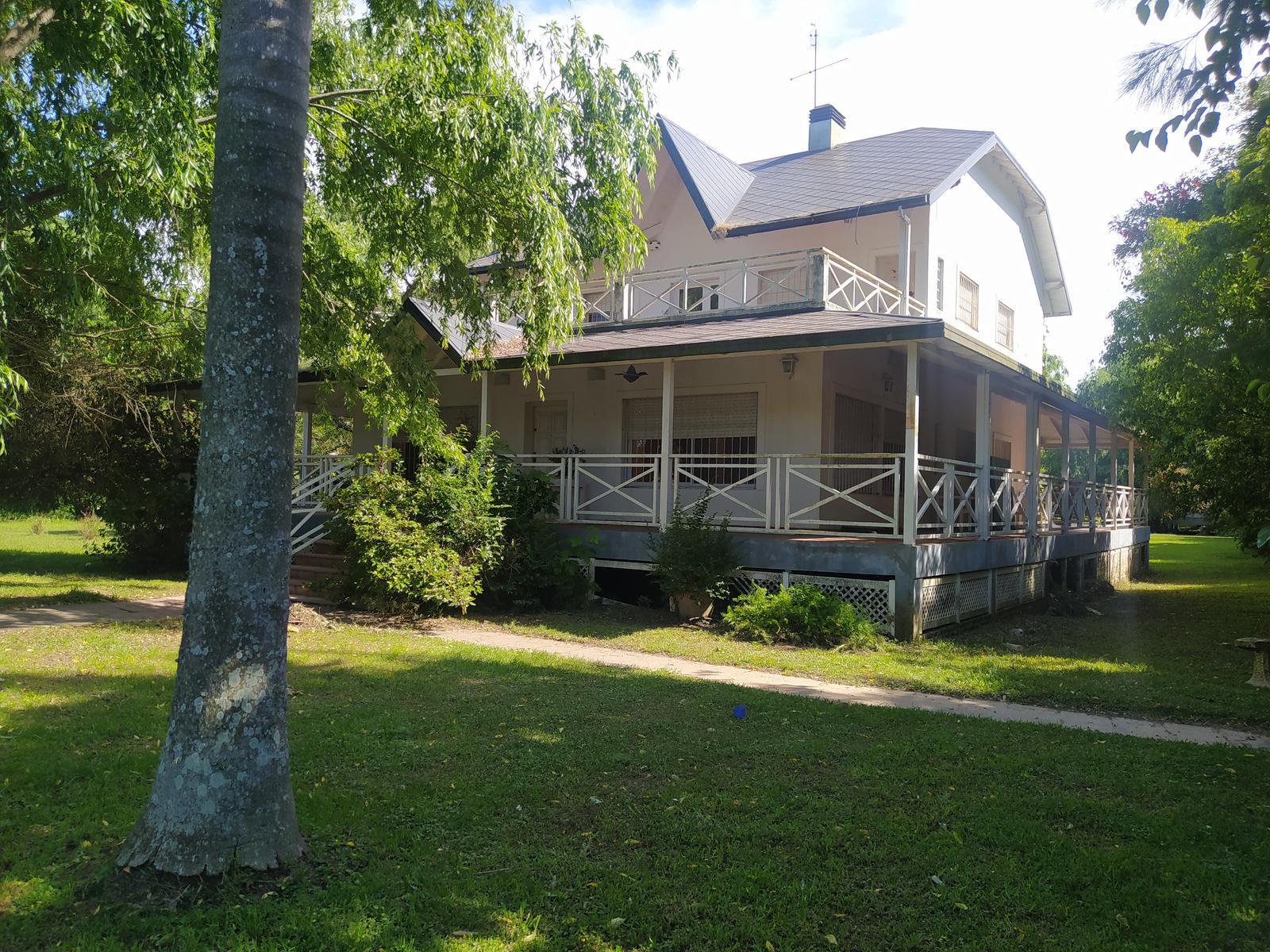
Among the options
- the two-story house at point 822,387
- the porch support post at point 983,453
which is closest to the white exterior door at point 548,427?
the two-story house at point 822,387

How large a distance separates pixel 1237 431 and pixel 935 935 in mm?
16607

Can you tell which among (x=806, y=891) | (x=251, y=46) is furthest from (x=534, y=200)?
(x=806, y=891)

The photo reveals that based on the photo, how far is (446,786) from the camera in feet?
16.6

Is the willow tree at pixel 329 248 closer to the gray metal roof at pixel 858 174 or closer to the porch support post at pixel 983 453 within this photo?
the porch support post at pixel 983 453

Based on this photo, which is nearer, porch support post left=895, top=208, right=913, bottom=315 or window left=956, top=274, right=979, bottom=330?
porch support post left=895, top=208, right=913, bottom=315

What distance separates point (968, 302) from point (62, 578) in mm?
17828

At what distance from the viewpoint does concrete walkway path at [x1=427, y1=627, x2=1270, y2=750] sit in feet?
22.9

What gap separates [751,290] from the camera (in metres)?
16.3

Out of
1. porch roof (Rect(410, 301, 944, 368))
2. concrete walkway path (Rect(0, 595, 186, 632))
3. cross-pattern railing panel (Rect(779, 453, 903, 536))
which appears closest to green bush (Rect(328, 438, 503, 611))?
porch roof (Rect(410, 301, 944, 368))

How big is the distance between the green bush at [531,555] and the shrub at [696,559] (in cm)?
164

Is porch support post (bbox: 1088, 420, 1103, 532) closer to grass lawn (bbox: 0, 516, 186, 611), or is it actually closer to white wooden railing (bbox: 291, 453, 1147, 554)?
white wooden railing (bbox: 291, 453, 1147, 554)

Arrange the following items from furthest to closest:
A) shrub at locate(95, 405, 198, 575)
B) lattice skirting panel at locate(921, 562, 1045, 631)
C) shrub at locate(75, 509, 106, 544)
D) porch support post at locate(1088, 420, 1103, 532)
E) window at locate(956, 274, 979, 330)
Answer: shrub at locate(75, 509, 106, 544), porch support post at locate(1088, 420, 1103, 532), window at locate(956, 274, 979, 330), shrub at locate(95, 405, 198, 575), lattice skirting panel at locate(921, 562, 1045, 631)

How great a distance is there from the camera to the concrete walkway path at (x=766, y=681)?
707cm

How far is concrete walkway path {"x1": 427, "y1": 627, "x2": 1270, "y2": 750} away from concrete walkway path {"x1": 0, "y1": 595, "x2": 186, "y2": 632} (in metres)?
3.87
